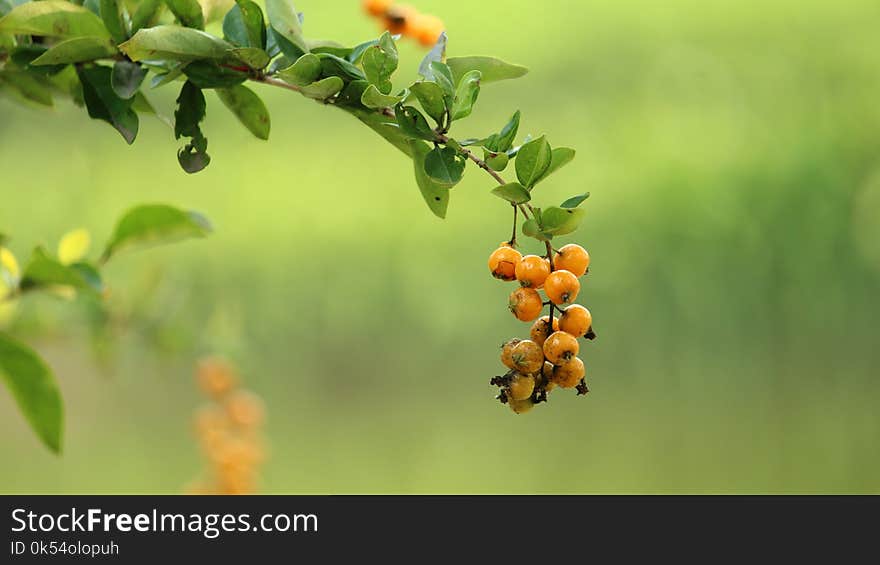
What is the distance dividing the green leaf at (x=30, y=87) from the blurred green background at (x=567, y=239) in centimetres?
142

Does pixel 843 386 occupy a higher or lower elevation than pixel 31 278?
higher

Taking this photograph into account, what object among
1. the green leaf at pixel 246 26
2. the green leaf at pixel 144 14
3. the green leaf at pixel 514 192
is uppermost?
the green leaf at pixel 144 14

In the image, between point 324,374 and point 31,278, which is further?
point 324,374

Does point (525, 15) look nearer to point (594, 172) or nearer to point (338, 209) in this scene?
point (594, 172)

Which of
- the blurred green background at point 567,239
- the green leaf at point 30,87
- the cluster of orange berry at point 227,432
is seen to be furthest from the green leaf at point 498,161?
the blurred green background at point 567,239

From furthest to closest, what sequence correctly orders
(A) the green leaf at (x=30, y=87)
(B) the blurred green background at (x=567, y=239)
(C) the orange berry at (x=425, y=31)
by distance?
(B) the blurred green background at (x=567, y=239), (C) the orange berry at (x=425, y=31), (A) the green leaf at (x=30, y=87)

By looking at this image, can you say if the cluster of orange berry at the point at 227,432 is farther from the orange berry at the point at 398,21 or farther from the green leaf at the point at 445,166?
the green leaf at the point at 445,166

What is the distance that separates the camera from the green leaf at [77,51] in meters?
0.37

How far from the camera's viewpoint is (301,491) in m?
1.93

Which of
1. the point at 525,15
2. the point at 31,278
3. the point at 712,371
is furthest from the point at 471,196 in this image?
the point at 31,278

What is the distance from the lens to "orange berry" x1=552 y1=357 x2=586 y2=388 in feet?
1.09

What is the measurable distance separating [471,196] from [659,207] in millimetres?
377

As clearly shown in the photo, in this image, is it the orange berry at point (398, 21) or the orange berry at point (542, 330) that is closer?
the orange berry at point (542, 330)

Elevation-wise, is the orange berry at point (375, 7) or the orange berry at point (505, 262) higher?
the orange berry at point (375, 7)
